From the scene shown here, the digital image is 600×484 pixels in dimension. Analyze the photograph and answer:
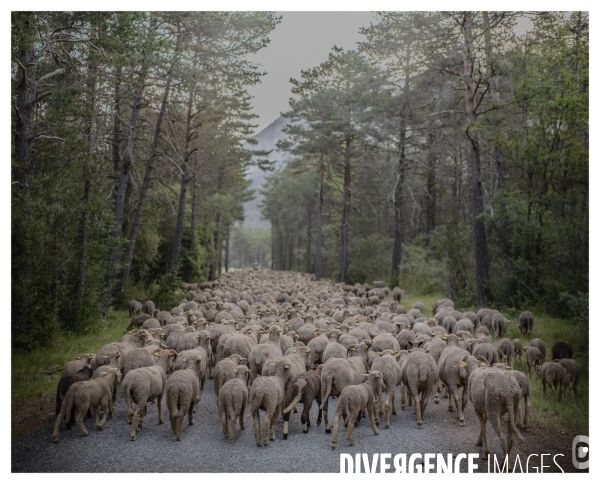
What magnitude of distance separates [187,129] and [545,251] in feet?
53.7

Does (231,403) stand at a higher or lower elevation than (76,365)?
lower

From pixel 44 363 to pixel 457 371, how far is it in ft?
22.8

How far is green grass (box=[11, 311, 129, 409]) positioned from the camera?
714 cm

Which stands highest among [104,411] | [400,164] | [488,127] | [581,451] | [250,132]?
[250,132]

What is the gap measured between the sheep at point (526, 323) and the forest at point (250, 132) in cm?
89

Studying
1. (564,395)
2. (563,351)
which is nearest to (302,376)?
(564,395)

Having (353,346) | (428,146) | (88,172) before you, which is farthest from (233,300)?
(428,146)

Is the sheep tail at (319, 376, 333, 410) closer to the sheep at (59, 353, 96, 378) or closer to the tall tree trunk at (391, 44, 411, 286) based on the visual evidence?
the sheep at (59, 353, 96, 378)

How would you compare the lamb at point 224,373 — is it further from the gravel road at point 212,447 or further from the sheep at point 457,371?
the sheep at point 457,371

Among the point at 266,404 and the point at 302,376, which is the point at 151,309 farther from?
the point at 266,404

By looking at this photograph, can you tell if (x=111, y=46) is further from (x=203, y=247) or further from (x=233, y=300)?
(x=203, y=247)

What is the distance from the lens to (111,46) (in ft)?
31.6

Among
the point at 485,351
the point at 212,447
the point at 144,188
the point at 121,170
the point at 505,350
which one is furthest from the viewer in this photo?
the point at 144,188

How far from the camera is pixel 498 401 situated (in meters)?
6.03
